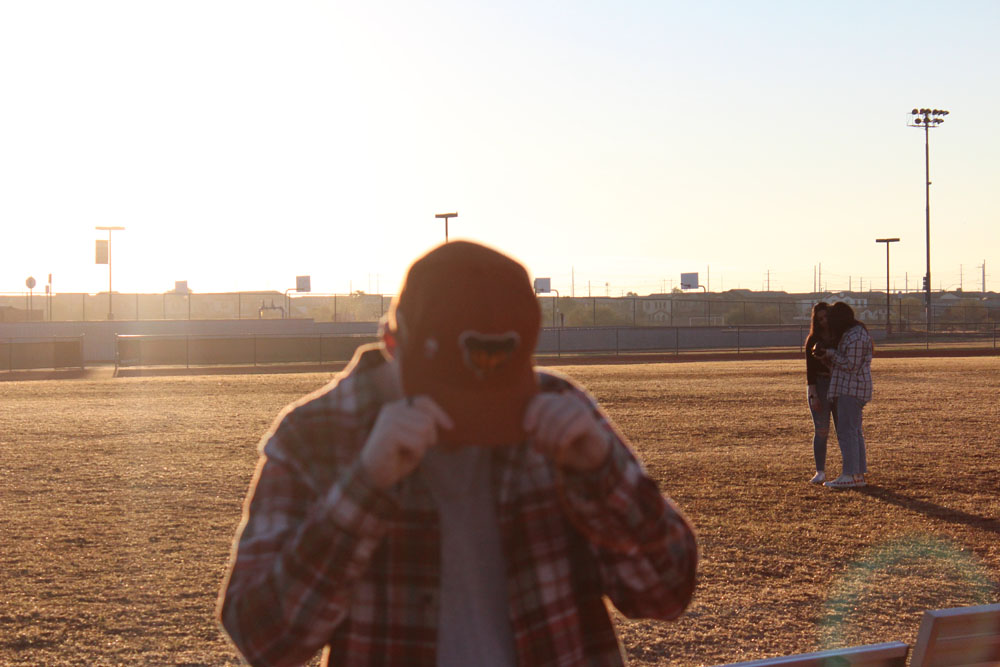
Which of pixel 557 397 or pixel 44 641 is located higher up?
pixel 557 397

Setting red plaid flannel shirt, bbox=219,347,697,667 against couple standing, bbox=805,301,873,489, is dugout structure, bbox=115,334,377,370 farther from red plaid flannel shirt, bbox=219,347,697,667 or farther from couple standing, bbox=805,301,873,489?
red plaid flannel shirt, bbox=219,347,697,667

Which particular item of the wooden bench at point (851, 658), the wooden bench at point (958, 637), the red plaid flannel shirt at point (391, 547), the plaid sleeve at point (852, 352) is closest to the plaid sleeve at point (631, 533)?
the red plaid flannel shirt at point (391, 547)

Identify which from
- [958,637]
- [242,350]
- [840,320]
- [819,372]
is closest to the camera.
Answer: [958,637]

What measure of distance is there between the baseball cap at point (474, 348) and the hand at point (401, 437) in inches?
1.3

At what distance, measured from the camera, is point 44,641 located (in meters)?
6.08

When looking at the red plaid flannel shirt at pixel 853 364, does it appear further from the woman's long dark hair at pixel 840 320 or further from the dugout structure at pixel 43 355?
the dugout structure at pixel 43 355

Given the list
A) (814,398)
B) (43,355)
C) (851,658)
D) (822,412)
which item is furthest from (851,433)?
(43,355)

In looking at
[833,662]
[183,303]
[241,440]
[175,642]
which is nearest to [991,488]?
[175,642]

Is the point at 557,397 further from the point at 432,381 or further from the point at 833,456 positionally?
the point at 833,456

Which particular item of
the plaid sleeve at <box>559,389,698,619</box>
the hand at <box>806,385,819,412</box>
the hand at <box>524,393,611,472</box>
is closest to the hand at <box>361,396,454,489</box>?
the hand at <box>524,393,611,472</box>

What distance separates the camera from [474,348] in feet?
4.94

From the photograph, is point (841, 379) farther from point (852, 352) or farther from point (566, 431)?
point (566, 431)

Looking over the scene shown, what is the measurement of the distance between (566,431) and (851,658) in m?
1.72

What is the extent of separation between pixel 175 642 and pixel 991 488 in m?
8.77
